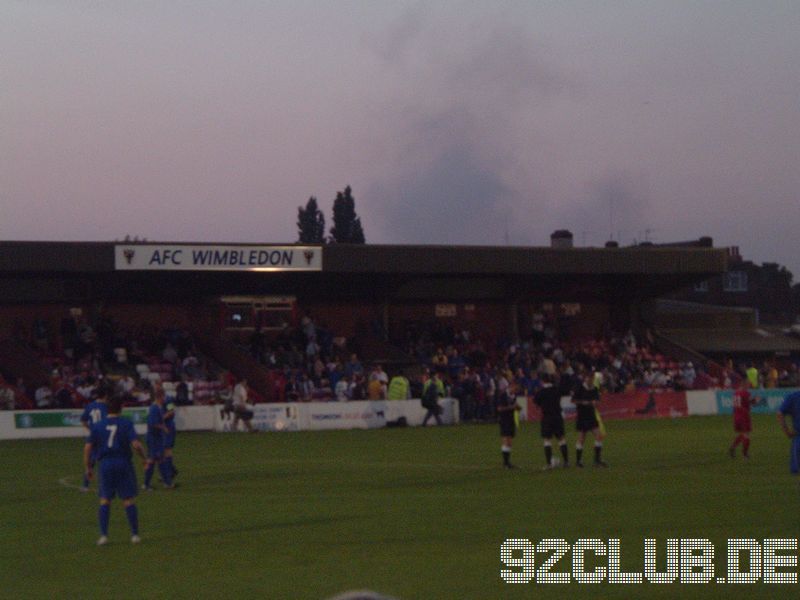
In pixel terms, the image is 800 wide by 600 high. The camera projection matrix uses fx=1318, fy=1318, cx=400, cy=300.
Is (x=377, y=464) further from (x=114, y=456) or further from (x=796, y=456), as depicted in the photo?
(x=114, y=456)

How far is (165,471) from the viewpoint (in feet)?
76.8

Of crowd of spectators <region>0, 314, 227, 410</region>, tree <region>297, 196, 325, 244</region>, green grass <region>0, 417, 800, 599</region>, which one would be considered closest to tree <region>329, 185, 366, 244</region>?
tree <region>297, 196, 325, 244</region>

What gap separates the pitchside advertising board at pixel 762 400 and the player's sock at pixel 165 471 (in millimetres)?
31185

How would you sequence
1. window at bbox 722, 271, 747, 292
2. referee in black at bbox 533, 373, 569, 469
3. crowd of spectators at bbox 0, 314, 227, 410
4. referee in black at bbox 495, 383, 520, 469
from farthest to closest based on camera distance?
window at bbox 722, 271, 747, 292 < crowd of spectators at bbox 0, 314, 227, 410 < referee in black at bbox 495, 383, 520, 469 < referee in black at bbox 533, 373, 569, 469

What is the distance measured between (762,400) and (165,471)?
33.6 metres

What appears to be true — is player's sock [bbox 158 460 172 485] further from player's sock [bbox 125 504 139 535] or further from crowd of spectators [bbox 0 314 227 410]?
crowd of spectators [bbox 0 314 227 410]

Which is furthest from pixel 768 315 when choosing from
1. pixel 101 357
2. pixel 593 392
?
pixel 593 392

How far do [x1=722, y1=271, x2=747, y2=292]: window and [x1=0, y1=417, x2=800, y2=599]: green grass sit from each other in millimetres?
78051

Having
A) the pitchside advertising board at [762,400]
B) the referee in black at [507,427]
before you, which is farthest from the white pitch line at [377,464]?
the pitchside advertising board at [762,400]

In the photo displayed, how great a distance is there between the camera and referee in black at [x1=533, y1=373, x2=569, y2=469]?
25.8 meters

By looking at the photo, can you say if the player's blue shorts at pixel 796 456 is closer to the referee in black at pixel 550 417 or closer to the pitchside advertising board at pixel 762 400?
the referee in black at pixel 550 417

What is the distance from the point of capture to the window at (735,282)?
10731cm

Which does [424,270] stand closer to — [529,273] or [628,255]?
[529,273]

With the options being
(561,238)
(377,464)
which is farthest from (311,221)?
(377,464)
